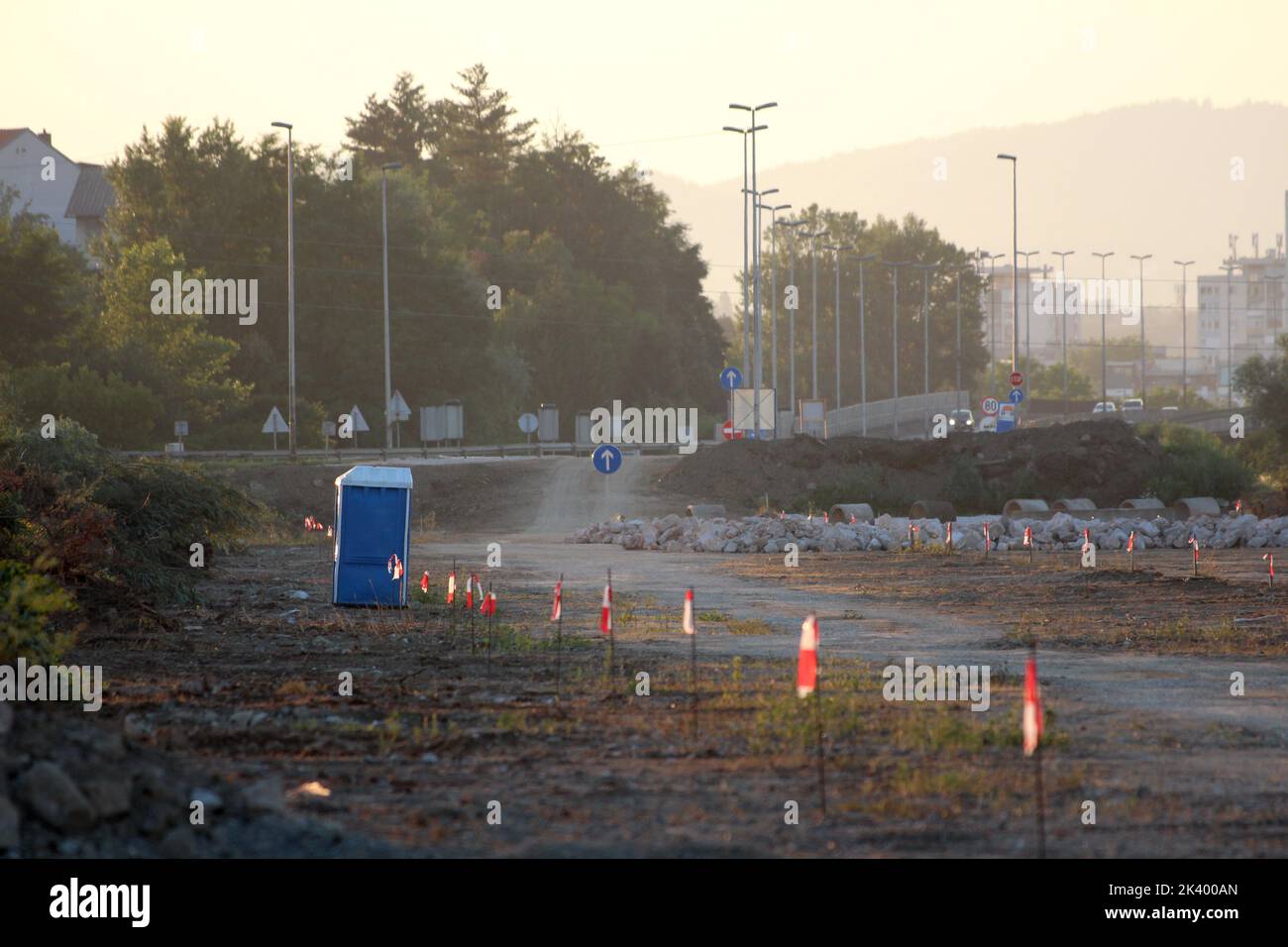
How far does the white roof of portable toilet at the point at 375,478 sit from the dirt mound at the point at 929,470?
1001 inches

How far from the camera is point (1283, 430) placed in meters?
60.5

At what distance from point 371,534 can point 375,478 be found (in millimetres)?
702

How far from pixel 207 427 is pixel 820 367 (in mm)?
75430

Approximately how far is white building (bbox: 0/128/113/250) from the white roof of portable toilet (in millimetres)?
85909

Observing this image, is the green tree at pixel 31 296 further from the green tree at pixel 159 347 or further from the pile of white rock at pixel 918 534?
the pile of white rock at pixel 918 534

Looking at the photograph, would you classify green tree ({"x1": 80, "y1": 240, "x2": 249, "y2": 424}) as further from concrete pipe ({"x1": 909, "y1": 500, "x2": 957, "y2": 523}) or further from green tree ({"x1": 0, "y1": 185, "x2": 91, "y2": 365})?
concrete pipe ({"x1": 909, "y1": 500, "x2": 957, "y2": 523})

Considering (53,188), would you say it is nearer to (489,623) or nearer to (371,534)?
(371,534)

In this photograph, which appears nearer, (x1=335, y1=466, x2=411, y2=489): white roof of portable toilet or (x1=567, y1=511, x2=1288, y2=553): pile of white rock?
(x1=335, y1=466, x2=411, y2=489): white roof of portable toilet

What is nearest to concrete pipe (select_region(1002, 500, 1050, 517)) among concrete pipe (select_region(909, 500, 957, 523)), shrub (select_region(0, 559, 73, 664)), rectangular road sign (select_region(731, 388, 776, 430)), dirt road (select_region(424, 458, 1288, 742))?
concrete pipe (select_region(909, 500, 957, 523))

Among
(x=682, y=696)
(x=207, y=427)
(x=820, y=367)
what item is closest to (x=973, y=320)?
(x=820, y=367)

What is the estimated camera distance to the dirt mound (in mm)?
47594

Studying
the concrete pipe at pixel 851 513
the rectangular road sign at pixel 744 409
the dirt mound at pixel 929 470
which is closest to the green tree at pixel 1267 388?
the dirt mound at pixel 929 470

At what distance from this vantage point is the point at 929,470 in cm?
5091

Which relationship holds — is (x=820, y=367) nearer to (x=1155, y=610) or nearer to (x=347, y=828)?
(x=1155, y=610)
